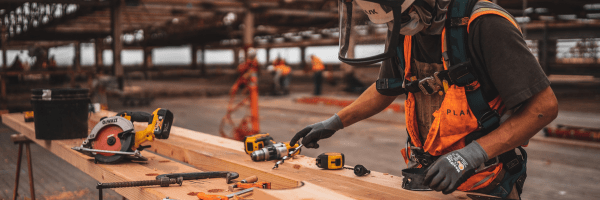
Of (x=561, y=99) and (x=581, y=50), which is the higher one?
(x=581, y=50)

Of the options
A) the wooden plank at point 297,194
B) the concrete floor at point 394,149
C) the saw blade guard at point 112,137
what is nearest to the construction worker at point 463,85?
the wooden plank at point 297,194

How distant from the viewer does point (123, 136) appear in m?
2.58

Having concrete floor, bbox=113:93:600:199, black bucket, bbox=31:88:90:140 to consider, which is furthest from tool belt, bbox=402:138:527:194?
concrete floor, bbox=113:93:600:199

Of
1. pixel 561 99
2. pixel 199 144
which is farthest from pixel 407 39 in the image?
pixel 561 99

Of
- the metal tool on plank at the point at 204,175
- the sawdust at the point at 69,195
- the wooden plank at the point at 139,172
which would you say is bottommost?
the sawdust at the point at 69,195

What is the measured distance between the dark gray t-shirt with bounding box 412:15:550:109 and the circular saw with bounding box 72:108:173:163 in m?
1.66

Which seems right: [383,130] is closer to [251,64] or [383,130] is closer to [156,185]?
[251,64]

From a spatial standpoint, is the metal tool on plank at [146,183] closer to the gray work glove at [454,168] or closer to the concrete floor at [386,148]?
the gray work glove at [454,168]

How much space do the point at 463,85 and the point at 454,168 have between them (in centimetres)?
34

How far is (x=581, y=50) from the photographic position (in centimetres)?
1728

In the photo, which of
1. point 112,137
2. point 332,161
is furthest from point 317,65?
point 332,161

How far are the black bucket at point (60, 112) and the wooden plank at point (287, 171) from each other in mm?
639

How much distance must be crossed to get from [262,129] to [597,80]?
12990 mm

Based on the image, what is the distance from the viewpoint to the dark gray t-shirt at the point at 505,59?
59.4 inches
